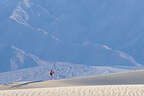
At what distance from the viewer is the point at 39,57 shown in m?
122

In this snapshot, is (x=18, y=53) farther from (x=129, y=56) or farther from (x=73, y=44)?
(x=129, y=56)

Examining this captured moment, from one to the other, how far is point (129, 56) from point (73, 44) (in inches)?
680

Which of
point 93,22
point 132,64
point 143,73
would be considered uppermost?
point 93,22

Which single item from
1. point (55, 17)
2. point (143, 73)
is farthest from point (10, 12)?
point (143, 73)

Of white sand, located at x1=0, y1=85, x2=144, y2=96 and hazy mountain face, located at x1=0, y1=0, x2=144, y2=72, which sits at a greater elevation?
hazy mountain face, located at x1=0, y1=0, x2=144, y2=72

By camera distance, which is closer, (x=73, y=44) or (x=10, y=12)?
(x=73, y=44)

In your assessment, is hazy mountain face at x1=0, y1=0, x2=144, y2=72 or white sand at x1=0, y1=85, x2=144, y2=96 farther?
hazy mountain face at x1=0, y1=0, x2=144, y2=72

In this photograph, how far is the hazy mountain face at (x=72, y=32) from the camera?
119m

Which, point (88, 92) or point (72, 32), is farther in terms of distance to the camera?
point (72, 32)

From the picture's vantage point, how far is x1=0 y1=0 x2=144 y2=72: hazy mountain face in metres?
119

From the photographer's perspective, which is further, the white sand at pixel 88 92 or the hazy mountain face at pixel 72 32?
the hazy mountain face at pixel 72 32

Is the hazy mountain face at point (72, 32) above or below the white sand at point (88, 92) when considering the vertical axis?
above

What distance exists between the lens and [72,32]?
458 feet

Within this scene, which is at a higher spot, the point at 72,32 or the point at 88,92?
the point at 72,32
